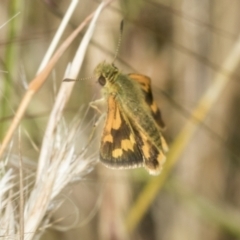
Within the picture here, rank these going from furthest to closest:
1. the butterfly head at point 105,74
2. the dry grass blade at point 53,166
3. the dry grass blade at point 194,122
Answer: the dry grass blade at point 194,122
the butterfly head at point 105,74
the dry grass blade at point 53,166

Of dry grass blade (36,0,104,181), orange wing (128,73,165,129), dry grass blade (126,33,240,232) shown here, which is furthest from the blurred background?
dry grass blade (36,0,104,181)

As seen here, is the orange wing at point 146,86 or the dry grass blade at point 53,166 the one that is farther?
the orange wing at point 146,86

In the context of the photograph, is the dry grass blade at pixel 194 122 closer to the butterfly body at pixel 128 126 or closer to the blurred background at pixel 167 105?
the blurred background at pixel 167 105

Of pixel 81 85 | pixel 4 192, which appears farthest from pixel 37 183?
pixel 81 85

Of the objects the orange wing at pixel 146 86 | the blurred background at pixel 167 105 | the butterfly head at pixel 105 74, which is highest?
the butterfly head at pixel 105 74

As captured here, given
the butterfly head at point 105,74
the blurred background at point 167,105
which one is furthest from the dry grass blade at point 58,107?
the blurred background at point 167,105

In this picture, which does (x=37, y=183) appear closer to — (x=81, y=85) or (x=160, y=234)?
(x=81, y=85)
